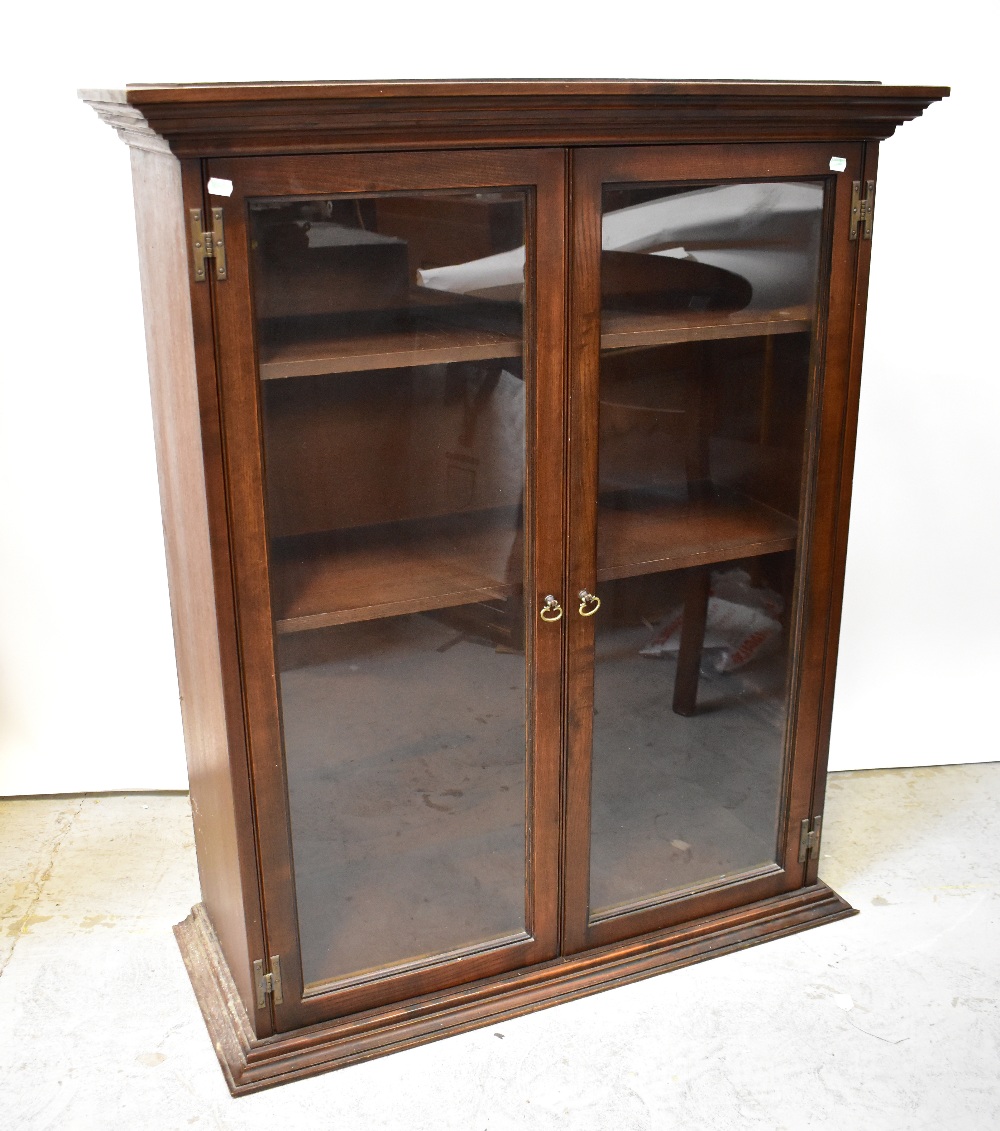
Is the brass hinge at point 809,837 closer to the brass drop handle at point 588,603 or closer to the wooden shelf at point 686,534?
the wooden shelf at point 686,534

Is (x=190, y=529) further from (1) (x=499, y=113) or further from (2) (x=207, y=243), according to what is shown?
(1) (x=499, y=113)

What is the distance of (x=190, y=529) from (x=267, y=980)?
0.67 meters

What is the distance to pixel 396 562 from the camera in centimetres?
187

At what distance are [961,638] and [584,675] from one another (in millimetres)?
1248

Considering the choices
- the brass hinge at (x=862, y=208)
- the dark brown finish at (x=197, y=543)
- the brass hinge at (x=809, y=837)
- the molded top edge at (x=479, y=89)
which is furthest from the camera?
the brass hinge at (x=809, y=837)

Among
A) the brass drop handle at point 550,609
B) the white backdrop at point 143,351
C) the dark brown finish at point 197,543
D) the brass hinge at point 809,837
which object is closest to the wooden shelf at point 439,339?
the dark brown finish at point 197,543

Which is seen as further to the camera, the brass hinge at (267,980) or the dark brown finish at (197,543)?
the brass hinge at (267,980)

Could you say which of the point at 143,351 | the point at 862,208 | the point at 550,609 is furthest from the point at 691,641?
the point at 143,351

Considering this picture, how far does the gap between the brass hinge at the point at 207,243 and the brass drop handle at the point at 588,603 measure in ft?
2.29

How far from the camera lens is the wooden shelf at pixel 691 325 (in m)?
1.85

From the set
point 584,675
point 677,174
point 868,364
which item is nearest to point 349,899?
point 584,675

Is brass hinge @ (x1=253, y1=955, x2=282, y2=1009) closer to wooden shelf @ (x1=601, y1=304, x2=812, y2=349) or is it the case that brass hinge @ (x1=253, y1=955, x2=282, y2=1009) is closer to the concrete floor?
the concrete floor

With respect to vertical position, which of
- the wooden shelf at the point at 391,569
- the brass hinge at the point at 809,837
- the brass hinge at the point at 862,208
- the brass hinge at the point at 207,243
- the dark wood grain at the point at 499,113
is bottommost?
the brass hinge at the point at 809,837

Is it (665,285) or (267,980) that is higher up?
(665,285)
